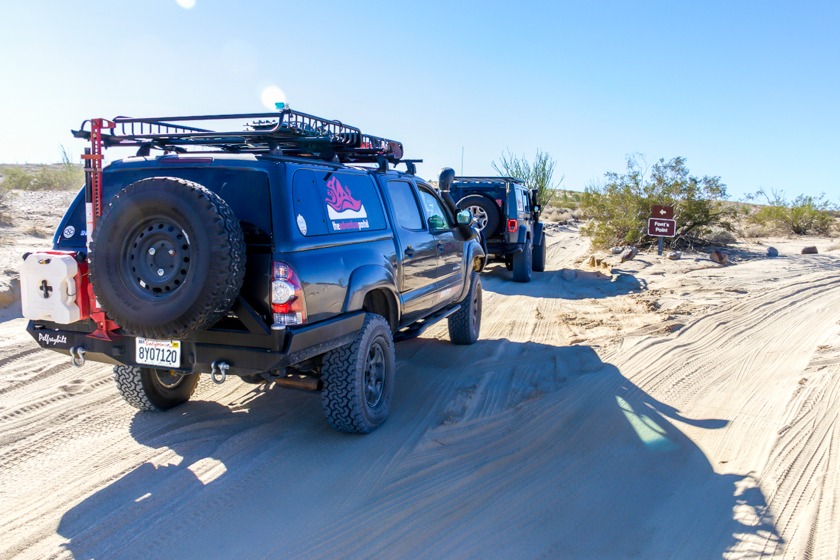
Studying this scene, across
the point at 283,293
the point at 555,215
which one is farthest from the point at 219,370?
the point at 555,215

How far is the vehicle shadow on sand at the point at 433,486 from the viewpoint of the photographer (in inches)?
129

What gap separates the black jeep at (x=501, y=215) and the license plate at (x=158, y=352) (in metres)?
8.95

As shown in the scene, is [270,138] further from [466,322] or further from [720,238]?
[720,238]

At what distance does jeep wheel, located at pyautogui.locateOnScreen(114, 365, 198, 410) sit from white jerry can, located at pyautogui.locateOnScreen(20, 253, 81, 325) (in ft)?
2.91

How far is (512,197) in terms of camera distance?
504 inches

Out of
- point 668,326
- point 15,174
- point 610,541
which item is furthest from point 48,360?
point 15,174

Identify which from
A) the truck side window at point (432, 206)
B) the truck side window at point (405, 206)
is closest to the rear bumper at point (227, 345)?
the truck side window at point (405, 206)

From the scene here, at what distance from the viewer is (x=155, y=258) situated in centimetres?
368

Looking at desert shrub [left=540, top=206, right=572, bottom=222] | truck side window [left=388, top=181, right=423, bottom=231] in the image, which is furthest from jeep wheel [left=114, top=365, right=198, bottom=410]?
desert shrub [left=540, top=206, right=572, bottom=222]

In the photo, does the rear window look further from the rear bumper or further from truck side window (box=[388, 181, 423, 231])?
the rear bumper

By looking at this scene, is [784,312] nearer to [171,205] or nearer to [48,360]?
[171,205]

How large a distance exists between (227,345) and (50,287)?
1.14 m

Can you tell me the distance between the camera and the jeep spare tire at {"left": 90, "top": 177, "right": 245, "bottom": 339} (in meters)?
3.46

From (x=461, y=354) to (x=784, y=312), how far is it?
15.4ft
